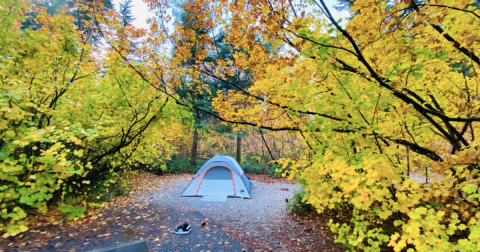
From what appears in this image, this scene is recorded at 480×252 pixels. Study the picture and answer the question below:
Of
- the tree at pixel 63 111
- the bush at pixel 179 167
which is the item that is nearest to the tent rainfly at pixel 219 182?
the tree at pixel 63 111

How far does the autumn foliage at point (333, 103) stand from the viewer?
1.79m

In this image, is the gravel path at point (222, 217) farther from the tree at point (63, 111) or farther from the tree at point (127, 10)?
the tree at point (127, 10)

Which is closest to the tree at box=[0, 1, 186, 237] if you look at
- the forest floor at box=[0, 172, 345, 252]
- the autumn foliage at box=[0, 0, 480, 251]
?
the autumn foliage at box=[0, 0, 480, 251]

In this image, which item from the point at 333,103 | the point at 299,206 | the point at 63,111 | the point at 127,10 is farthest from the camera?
the point at 127,10

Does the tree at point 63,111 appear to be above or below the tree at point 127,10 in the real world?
below

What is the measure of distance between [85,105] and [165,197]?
177 inches

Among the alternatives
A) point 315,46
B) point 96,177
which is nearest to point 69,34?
point 96,177

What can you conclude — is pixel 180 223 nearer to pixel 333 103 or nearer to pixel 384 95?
pixel 333 103

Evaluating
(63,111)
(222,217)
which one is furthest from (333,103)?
(222,217)

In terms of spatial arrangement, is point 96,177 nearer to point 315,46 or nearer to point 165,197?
point 165,197

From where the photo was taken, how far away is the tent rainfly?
7652mm

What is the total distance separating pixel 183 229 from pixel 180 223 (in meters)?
0.47

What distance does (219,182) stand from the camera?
7.88 metres

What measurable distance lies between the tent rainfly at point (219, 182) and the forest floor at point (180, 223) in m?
0.50
